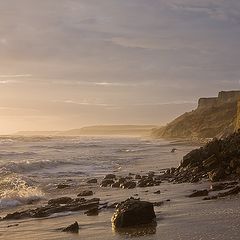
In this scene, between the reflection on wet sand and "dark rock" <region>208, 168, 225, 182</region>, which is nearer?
the reflection on wet sand

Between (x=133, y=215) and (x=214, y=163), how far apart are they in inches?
545

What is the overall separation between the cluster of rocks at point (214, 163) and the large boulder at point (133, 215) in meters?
9.01

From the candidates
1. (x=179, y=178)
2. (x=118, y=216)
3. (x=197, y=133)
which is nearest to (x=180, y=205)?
(x=118, y=216)

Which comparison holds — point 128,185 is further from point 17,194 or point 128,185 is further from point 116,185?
point 17,194

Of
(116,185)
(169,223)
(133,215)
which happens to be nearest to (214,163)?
(116,185)

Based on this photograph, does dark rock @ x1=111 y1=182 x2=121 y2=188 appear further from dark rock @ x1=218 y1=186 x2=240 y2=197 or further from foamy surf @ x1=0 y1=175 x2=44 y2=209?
dark rock @ x1=218 y1=186 x2=240 y2=197

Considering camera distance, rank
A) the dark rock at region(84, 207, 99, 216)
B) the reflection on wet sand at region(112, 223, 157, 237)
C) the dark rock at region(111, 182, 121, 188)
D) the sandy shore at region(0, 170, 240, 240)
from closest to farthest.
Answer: the sandy shore at region(0, 170, 240, 240)
the reflection on wet sand at region(112, 223, 157, 237)
the dark rock at region(84, 207, 99, 216)
the dark rock at region(111, 182, 121, 188)

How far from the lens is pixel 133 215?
42.0ft

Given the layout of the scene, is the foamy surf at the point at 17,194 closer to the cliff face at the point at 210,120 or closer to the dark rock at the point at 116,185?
the dark rock at the point at 116,185

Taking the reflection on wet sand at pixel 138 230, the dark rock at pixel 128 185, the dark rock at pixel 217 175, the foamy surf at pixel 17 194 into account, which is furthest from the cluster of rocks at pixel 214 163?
the reflection on wet sand at pixel 138 230

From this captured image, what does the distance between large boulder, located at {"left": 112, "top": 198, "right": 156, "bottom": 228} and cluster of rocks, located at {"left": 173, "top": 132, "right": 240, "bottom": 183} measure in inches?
355

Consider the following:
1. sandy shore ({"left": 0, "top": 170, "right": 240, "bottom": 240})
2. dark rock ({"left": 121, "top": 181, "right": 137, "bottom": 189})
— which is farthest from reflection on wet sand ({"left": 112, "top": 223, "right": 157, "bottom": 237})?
dark rock ({"left": 121, "top": 181, "right": 137, "bottom": 189})

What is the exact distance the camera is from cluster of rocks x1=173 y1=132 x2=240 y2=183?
22312 millimetres

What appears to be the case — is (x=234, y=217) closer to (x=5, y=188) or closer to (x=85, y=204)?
(x=85, y=204)
